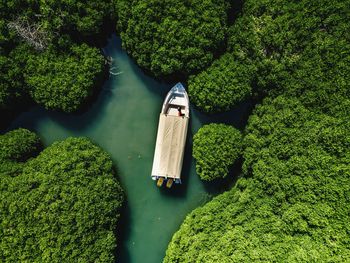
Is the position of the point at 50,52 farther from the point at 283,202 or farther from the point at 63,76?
the point at 283,202

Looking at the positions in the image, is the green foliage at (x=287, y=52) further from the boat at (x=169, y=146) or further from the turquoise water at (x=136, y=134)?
the turquoise water at (x=136, y=134)

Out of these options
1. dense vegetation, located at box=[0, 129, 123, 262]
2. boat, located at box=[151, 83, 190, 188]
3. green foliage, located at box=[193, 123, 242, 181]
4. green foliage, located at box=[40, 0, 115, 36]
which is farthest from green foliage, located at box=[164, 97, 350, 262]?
green foliage, located at box=[40, 0, 115, 36]

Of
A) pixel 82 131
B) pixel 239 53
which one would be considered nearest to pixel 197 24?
pixel 239 53

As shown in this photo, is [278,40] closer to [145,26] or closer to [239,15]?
[239,15]

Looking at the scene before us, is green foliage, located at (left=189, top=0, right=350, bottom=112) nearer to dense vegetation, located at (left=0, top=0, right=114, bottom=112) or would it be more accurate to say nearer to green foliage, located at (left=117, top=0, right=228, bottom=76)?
green foliage, located at (left=117, top=0, right=228, bottom=76)

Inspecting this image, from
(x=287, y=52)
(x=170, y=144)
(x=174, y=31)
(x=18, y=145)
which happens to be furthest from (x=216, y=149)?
(x=18, y=145)

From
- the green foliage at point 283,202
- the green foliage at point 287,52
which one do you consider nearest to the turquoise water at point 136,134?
the green foliage at point 283,202
